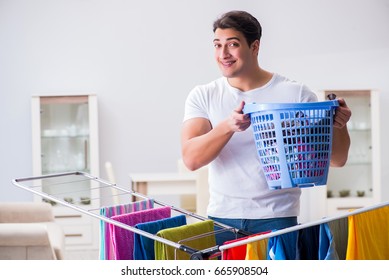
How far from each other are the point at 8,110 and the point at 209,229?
429 centimetres

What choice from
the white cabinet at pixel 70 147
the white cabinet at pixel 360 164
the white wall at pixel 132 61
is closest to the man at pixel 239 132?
the white cabinet at pixel 70 147

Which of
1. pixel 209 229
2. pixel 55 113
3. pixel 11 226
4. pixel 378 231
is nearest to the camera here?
pixel 378 231

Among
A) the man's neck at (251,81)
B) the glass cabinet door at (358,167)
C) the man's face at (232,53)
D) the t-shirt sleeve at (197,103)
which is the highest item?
the man's face at (232,53)

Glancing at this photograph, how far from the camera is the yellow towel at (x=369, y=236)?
1679mm

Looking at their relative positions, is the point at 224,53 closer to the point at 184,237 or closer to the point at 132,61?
the point at 184,237

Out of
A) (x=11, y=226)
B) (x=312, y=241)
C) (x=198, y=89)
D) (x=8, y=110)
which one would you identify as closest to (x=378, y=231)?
(x=312, y=241)

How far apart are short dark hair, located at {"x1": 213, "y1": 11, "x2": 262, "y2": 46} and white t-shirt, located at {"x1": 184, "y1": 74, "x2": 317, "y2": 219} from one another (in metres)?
0.14

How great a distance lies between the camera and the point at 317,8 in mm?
5836

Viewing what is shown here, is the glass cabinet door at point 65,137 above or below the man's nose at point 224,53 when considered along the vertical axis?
below

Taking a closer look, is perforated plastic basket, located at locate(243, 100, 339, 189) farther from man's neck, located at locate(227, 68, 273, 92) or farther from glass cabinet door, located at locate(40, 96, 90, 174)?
glass cabinet door, located at locate(40, 96, 90, 174)

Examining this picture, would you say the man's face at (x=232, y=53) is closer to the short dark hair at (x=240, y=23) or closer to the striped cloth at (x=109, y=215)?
the short dark hair at (x=240, y=23)

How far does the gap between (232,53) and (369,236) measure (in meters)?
0.66

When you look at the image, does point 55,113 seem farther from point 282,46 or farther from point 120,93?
point 282,46

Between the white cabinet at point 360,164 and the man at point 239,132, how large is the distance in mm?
3895
